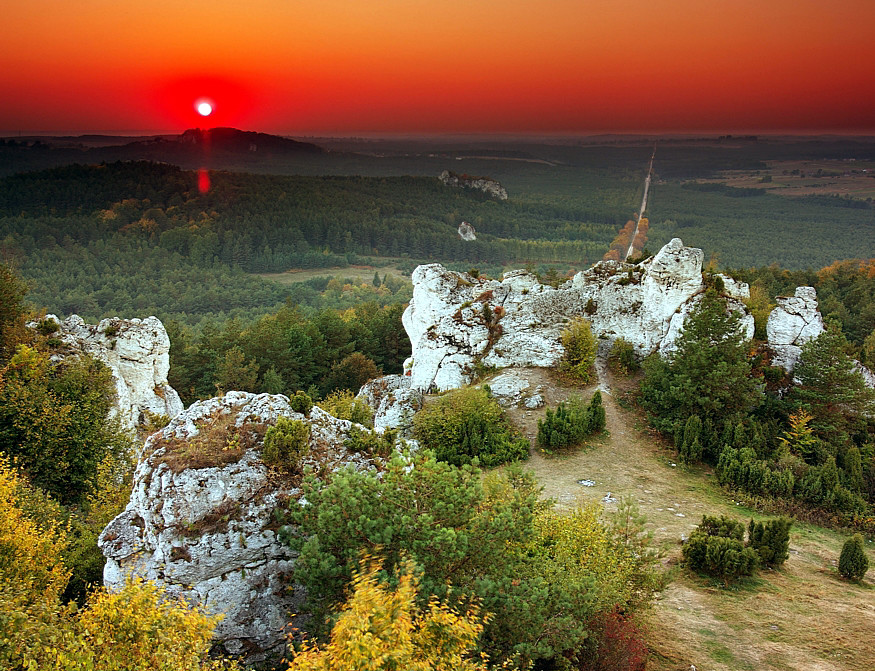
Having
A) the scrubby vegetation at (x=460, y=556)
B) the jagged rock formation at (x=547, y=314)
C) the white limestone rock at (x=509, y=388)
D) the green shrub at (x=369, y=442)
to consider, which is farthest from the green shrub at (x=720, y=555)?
the jagged rock formation at (x=547, y=314)

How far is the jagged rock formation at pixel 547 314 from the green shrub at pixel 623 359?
62cm

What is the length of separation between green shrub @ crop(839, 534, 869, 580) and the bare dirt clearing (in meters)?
0.32

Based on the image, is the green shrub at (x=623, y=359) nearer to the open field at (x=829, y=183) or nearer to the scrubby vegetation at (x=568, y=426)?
the scrubby vegetation at (x=568, y=426)

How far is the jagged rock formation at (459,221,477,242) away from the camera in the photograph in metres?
130

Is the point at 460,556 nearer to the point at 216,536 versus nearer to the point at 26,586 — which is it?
the point at 216,536

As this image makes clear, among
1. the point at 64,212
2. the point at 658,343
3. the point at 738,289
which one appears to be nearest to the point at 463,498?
the point at 658,343

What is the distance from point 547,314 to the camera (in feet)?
100

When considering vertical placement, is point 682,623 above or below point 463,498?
below

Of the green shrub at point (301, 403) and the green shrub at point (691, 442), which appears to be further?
the green shrub at point (691, 442)

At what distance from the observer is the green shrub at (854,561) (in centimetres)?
1545

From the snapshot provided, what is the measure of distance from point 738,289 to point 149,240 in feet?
314

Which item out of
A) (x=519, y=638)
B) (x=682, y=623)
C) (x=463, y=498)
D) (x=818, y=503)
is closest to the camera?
(x=519, y=638)

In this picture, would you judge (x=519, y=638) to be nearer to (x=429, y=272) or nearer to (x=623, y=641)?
(x=623, y=641)

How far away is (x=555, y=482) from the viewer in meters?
20.9
